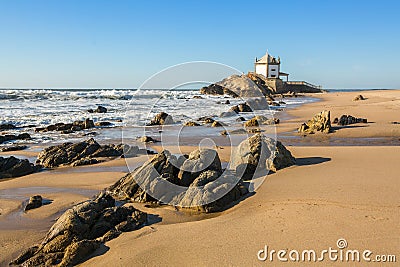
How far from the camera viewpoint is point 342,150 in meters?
8.77

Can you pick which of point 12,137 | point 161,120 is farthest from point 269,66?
point 12,137

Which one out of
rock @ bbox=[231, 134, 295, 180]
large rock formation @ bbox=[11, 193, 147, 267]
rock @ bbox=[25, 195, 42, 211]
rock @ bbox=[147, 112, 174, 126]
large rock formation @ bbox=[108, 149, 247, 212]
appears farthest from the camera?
rock @ bbox=[147, 112, 174, 126]

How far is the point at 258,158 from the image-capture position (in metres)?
6.79

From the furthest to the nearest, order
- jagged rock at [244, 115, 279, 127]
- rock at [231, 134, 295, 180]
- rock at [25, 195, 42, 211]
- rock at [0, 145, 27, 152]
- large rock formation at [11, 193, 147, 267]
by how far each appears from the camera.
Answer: jagged rock at [244, 115, 279, 127] → rock at [0, 145, 27, 152] → rock at [231, 134, 295, 180] → rock at [25, 195, 42, 211] → large rock formation at [11, 193, 147, 267]

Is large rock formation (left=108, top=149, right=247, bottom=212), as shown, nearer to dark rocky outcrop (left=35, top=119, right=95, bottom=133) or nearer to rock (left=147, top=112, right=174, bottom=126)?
dark rocky outcrop (left=35, top=119, right=95, bottom=133)

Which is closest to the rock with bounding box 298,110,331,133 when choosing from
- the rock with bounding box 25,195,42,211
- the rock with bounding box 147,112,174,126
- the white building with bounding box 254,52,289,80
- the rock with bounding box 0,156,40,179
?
the rock with bounding box 147,112,174,126

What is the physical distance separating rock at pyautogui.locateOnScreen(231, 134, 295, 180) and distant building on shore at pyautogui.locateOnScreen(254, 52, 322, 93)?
57.4 m

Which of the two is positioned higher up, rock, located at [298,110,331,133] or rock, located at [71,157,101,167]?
rock, located at [298,110,331,133]

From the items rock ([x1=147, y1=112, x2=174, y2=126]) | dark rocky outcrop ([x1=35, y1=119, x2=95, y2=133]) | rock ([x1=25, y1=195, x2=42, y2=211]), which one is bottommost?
rock ([x1=25, y1=195, x2=42, y2=211])

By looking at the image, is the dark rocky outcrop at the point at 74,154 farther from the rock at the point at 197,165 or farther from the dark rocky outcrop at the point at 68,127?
the dark rocky outcrop at the point at 68,127

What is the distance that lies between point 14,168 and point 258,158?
18.7 ft

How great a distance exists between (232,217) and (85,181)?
381 cm

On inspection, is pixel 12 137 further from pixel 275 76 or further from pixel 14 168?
pixel 275 76

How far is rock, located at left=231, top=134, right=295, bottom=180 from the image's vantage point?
668 cm
